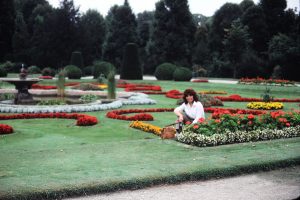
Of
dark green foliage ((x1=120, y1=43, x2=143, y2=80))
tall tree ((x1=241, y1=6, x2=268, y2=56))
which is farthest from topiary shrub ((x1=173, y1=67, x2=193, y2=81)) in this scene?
tall tree ((x1=241, y1=6, x2=268, y2=56))

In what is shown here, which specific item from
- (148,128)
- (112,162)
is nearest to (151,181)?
(112,162)

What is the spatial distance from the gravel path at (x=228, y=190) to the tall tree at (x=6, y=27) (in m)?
44.9

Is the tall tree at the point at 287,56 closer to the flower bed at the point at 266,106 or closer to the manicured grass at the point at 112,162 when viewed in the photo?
the flower bed at the point at 266,106

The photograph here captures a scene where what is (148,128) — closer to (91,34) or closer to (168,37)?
(168,37)

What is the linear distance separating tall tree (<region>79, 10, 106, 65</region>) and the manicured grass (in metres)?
36.9

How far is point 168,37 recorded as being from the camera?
4359 cm

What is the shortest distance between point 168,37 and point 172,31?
106 centimetres

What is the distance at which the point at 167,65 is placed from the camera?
33594 mm

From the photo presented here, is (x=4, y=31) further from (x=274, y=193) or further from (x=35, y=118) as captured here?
(x=274, y=193)

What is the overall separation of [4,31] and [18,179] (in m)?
45.7

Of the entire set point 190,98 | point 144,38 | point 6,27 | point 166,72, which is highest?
point 6,27

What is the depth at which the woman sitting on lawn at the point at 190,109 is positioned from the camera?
325 inches

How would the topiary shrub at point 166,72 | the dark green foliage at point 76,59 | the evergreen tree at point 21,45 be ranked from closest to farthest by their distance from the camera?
1. the topiary shrub at point 166,72
2. the dark green foliage at point 76,59
3. the evergreen tree at point 21,45

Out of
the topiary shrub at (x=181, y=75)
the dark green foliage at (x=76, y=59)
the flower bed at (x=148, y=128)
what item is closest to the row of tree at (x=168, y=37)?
the dark green foliage at (x=76, y=59)
